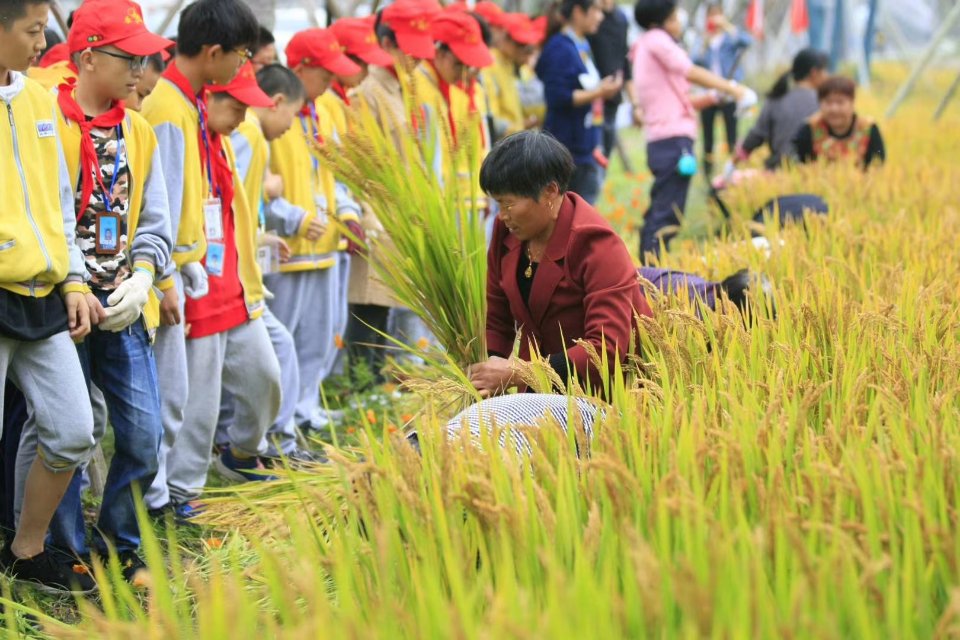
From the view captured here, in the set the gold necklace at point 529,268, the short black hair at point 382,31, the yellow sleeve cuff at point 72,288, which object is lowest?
the gold necklace at point 529,268

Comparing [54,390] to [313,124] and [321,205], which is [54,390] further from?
[313,124]

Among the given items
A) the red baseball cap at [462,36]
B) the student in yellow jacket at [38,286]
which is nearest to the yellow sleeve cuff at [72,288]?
the student in yellow jacket at [38,286]

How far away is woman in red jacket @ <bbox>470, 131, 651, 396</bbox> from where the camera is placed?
10.1 ft

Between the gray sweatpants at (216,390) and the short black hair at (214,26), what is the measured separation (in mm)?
863

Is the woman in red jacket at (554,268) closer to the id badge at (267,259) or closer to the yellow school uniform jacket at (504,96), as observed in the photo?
the id badge at (267,259)

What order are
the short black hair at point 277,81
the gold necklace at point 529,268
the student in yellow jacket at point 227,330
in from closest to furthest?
the gold necklace at point 529,268 → the student in yellow jacket at point 227,330 → the short black hair at point 277,81

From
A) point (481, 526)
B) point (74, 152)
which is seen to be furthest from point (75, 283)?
point (481, 526)

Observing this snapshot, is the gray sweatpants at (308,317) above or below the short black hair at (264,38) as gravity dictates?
below

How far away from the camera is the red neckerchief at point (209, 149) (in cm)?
368

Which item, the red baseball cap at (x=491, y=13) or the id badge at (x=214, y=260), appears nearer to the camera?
the id badge at (x=214, y=260)

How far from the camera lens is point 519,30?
7.21 meters

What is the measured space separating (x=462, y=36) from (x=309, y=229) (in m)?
1.41

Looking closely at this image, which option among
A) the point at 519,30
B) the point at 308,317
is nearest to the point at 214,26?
the point at 308,317

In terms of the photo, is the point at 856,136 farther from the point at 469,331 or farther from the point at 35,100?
the point at 35,100
